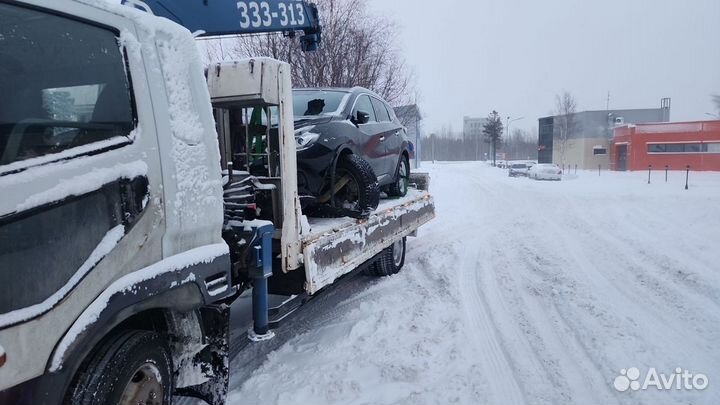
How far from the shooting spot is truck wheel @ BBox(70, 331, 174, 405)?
6.73ft

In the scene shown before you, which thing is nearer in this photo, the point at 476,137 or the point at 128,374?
the point at 128,374

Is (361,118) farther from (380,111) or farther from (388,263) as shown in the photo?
(388,263)

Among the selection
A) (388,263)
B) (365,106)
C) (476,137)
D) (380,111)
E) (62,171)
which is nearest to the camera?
(62,171)

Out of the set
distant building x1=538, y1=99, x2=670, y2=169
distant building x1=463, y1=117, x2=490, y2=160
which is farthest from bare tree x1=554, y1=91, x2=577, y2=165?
distant building x1=463, y1=117, x2=490, y2=160

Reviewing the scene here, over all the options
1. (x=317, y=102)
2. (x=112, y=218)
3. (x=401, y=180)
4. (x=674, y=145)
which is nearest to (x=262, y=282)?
(x=112, y=218)

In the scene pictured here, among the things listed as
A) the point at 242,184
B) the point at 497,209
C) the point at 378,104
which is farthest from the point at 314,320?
the point at 497,209

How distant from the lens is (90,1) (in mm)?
2170

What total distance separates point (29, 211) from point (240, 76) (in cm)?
213

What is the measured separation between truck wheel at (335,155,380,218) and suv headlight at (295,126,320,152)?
1.64 feet

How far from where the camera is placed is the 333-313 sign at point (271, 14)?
4.85 m

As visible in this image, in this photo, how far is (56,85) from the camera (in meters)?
2.01

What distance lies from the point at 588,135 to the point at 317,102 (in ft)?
192

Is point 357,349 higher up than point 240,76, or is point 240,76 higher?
point 240,76

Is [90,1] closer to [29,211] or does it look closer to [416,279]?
[29,211]
